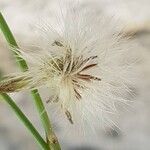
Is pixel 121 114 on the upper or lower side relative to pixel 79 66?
lower

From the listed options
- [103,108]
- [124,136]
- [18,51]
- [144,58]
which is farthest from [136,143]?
[18,51]

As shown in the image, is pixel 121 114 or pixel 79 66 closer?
pixel 79 66

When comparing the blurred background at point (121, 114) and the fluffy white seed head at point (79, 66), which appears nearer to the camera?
the fluffy white seed head at point (79, 66)

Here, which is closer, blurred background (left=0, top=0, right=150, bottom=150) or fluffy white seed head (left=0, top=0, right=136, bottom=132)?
fluffy white seed head (left=0, top=0, right=136, bottom=132)
